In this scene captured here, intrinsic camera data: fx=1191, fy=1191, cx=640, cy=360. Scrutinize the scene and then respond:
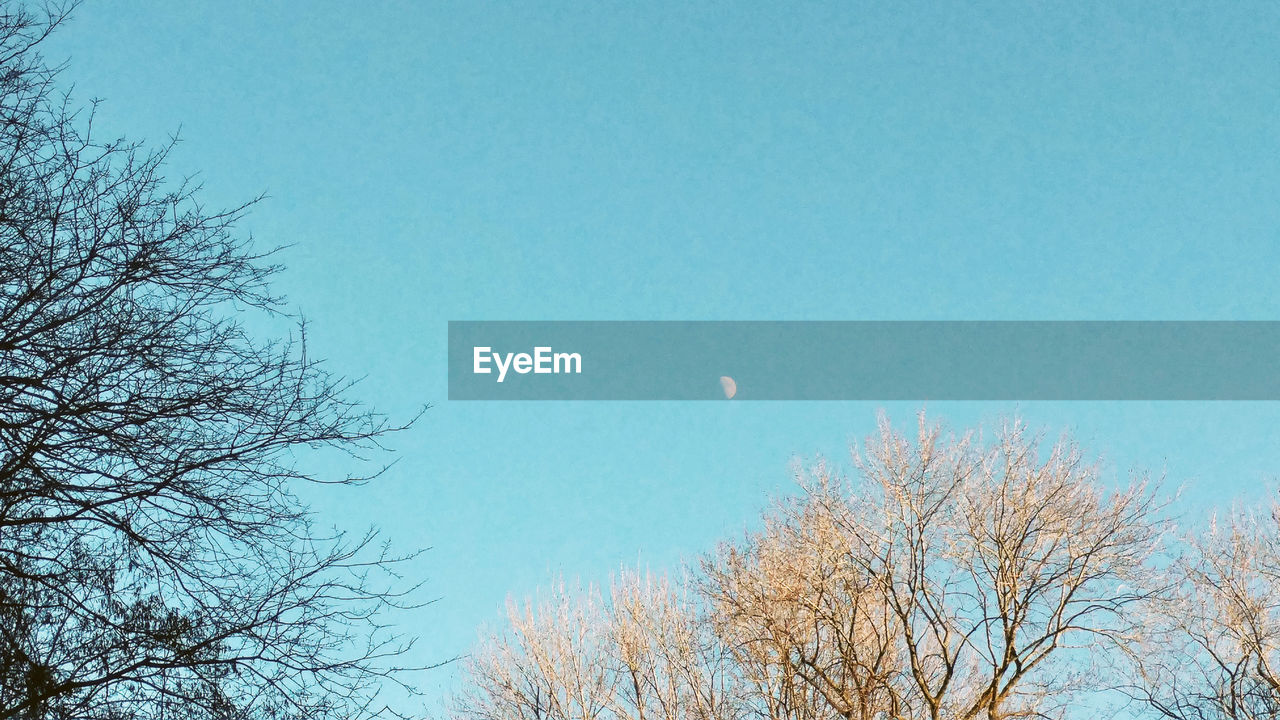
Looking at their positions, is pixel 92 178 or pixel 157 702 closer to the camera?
pixel 157 702

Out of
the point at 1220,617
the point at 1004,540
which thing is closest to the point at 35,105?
the point at 1004,540

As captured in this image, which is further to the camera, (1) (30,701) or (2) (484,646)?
(2) (484,646)

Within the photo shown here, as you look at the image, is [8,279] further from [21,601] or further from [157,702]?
[157,702]

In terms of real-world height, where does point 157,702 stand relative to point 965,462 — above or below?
below

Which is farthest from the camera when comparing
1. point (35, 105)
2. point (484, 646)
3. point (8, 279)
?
point (484, 646)

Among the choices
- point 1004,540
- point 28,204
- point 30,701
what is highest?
point 1004,540

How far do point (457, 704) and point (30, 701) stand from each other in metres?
25.5

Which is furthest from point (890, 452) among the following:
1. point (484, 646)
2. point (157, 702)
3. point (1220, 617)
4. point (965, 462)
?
point (157, 702)

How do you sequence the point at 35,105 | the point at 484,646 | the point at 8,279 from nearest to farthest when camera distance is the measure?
1. the point at 8,279
2. the point at 35,105
3. the point at 484,646

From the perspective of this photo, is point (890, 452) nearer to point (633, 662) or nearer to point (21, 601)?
point (633, 662)

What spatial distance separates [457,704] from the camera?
30.5 m

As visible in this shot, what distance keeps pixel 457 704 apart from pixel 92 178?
83.5 feet

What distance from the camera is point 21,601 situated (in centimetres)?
636

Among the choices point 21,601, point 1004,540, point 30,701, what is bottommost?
point 30,701
